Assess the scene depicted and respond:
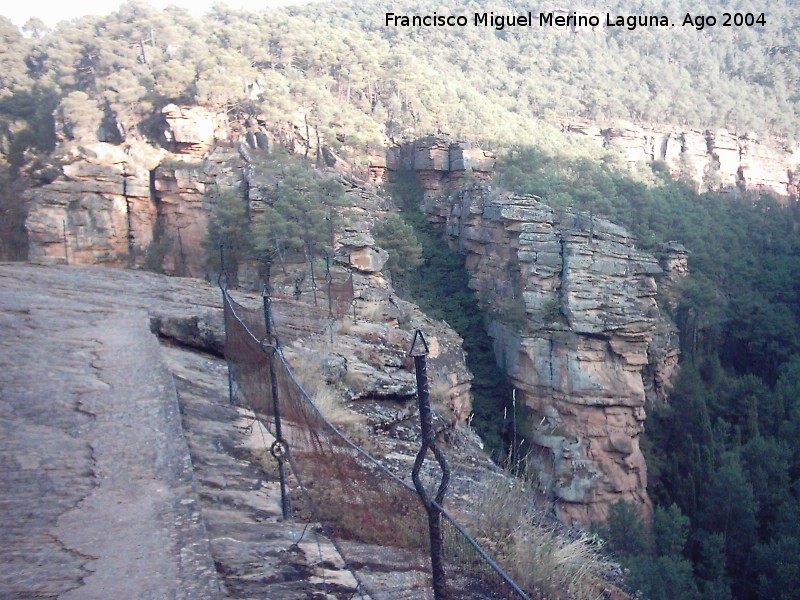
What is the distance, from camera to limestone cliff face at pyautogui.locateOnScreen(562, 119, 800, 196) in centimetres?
4312

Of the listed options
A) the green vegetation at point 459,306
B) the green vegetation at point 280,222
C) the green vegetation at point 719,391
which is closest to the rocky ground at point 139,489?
the green vegetation at point 719,391

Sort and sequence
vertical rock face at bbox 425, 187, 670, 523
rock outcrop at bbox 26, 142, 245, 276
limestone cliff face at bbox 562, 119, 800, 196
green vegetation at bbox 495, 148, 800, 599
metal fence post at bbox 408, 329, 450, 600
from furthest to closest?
limestone cliff face at bbox 562, 119, 800, 196 → rock outcrop at bbox 26, 142, 245, 276 → vertical rock face at bbox 425, 187, 670, 523 → green vegetation at bbox 495, 148, 800, 599 → metal fence post at bbox 408, 329, 450, 600

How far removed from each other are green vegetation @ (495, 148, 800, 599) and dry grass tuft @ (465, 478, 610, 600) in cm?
876

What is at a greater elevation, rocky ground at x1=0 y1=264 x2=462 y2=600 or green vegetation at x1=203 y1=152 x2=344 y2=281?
green vegetation at x1=203 y1=152 x2=344 y2=281

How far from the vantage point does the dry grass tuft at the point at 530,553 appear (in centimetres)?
301

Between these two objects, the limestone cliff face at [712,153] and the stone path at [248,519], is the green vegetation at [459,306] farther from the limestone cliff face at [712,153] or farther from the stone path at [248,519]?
the limestone cliff face at [712,153]

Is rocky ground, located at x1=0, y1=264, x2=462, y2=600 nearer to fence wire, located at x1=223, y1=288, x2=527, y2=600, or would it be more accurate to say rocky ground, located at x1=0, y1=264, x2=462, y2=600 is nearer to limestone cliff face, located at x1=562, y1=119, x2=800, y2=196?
fence wire, located at x1=223, y1=288, x2=527, y2=600

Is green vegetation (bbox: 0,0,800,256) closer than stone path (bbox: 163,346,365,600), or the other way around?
stone path (bbox: 163,346,365,600)

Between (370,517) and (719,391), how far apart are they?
24.2 metres

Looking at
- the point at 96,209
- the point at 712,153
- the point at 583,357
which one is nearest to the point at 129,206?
the point at 96,209

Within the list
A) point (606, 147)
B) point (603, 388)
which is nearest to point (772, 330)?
point (603, 388)

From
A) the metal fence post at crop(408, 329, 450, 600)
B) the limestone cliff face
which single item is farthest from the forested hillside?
the metal fence post at crop(408, 329, 450, 600)

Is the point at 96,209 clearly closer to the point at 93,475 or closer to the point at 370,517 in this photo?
the point at 93,475

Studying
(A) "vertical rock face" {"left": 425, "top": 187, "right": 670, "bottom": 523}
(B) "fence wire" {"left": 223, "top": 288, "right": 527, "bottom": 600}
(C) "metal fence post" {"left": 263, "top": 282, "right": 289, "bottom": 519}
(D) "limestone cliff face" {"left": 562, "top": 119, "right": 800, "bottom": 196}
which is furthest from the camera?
(D) "limestone cliff face" {"left": 562, "top": 119, "right": 800, "bottom": 196}
